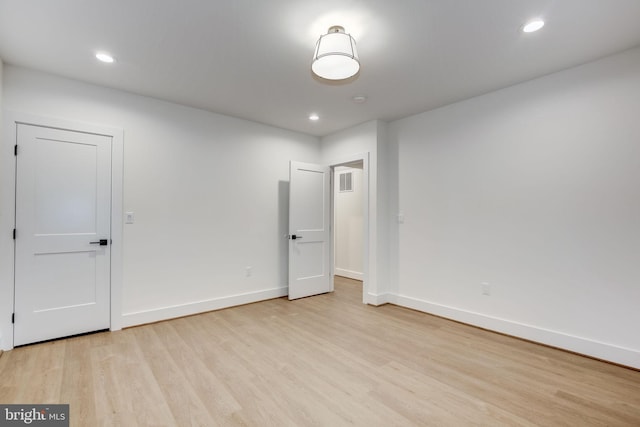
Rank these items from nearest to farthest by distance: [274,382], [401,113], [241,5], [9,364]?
[241,5]
[274,382]
[9,364]
[401,113]

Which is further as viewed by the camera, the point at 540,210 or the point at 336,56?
the point at 540,210

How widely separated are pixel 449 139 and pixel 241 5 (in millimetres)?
2806

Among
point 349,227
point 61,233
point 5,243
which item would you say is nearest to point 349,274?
point 349,227

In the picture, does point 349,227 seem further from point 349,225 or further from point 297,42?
point 297,42

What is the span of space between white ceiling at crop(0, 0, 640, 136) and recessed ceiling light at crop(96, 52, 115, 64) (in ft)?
0.17

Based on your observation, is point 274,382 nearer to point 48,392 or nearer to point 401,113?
point 48,392

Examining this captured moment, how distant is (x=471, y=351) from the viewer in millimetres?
2758

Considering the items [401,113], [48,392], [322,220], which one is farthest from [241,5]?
[322,220]

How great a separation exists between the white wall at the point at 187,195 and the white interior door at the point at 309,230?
0.82 feet

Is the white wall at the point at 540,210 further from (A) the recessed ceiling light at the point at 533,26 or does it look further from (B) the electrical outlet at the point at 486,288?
(A) the recessed ceiling light at the point at 533,26

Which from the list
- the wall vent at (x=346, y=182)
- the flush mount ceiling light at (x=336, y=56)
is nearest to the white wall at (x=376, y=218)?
the wall vent at (x=346, y=182)

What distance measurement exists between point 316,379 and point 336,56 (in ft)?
7.95

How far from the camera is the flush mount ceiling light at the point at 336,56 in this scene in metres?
2.04

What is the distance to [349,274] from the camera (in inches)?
245
